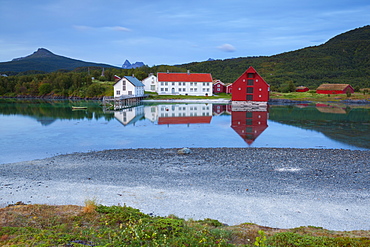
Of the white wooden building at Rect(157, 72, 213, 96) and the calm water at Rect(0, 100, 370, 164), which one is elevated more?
the white wooden building at Rect(157, 72, 213, 96)

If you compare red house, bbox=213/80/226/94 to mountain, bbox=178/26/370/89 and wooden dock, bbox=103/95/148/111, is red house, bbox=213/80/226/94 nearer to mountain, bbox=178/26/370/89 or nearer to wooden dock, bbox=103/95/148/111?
mountain, bbox=178/26/370/89

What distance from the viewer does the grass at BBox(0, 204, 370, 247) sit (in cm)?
509

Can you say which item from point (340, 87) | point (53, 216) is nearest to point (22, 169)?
point (53, 216)

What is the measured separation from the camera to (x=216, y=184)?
33.4 ft

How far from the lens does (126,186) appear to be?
9930 millimetres

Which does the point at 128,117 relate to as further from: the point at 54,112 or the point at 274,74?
the point at 274,74

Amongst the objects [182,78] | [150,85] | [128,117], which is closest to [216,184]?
[128,117]

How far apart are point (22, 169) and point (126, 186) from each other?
5.31 meters

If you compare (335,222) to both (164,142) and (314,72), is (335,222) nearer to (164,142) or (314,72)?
(164,142)

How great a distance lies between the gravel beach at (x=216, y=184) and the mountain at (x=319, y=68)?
77705mm

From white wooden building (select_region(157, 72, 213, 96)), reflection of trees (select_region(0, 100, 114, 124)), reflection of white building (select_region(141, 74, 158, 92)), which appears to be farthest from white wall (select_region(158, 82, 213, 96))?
reflection of trees (select_region(0, 100, 114, 124))

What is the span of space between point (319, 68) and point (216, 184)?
116 meters

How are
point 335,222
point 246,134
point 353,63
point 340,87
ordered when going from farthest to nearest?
point 353,63, point 340,87, point 246,134, point 335,222

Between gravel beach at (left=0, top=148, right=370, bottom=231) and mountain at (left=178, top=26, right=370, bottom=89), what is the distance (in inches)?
3059
